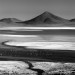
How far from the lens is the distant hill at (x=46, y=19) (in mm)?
4481

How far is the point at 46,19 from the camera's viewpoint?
4.51m

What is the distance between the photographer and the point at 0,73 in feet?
11.9

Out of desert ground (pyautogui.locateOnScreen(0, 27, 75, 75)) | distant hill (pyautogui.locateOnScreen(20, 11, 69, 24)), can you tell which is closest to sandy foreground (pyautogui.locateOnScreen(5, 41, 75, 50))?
desert ground (pyautogui.locateOnScreen(0, 27, 75, 75))

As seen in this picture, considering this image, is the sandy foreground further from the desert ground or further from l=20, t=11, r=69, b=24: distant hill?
l=20, t=11, r=69, b=24: distant hill

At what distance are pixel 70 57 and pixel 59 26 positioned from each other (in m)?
0.59

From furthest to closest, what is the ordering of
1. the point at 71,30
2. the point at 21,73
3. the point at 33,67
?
the point at 71,30, the point at 33,67, the point at 21,73

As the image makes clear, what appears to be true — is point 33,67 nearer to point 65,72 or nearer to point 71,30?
point 65,72

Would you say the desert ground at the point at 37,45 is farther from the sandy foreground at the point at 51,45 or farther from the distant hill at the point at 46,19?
the distant hill at the point at 46,19

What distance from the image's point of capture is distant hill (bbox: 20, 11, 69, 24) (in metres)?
4.48

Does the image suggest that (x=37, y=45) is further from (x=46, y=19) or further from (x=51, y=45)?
(x=46, y=19)

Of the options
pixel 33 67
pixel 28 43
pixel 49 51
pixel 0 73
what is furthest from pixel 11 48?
pixel 0 73

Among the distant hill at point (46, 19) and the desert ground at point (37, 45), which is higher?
the distant hill at point (46, 19)

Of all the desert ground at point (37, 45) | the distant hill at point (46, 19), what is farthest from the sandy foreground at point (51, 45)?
the distant hill at point (46, 19)

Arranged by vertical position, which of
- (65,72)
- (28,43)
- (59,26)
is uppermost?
(59,26)
